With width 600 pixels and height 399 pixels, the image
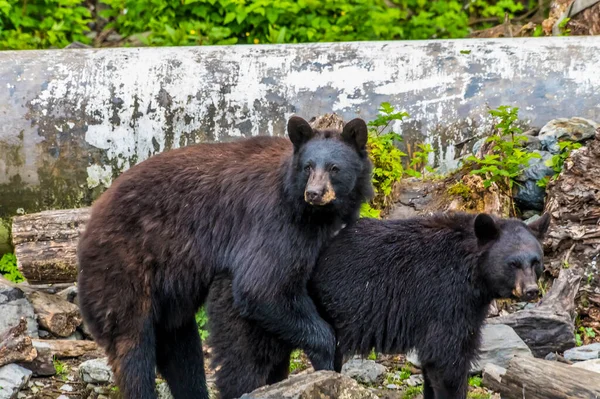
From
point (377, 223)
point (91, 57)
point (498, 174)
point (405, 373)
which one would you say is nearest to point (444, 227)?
point (377, 223)

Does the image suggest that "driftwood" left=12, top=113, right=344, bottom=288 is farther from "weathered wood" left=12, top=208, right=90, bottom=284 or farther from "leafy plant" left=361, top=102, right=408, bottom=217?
"leafy plant" left=361, top=102, right=408, bottom=217

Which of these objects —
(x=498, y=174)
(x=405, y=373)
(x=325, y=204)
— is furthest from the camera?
(x=498, y=174)

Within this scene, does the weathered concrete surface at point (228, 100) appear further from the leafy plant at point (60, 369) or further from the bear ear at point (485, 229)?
the bear ear at point (485, 229)

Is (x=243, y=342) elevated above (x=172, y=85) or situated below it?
below

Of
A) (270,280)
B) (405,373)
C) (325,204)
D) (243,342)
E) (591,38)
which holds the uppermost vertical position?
(591,38)

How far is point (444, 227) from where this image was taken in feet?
23.2

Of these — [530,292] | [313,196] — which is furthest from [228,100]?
[530,292]

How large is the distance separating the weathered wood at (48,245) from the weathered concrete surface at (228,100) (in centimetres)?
121

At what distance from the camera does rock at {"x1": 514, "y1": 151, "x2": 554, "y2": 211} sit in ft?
31.6

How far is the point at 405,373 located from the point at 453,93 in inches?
136

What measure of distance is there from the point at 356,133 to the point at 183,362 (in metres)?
2.04

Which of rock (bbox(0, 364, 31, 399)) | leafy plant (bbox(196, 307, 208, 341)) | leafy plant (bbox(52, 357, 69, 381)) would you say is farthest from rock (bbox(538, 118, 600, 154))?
rock (bbox(0, 364, 31, 399))

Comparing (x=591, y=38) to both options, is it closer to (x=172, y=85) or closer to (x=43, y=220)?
(x=172, y=85)

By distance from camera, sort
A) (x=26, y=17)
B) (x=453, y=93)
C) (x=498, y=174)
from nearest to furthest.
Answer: (x=498, y=174), (x=453, y=93), (x=26, y=17)
